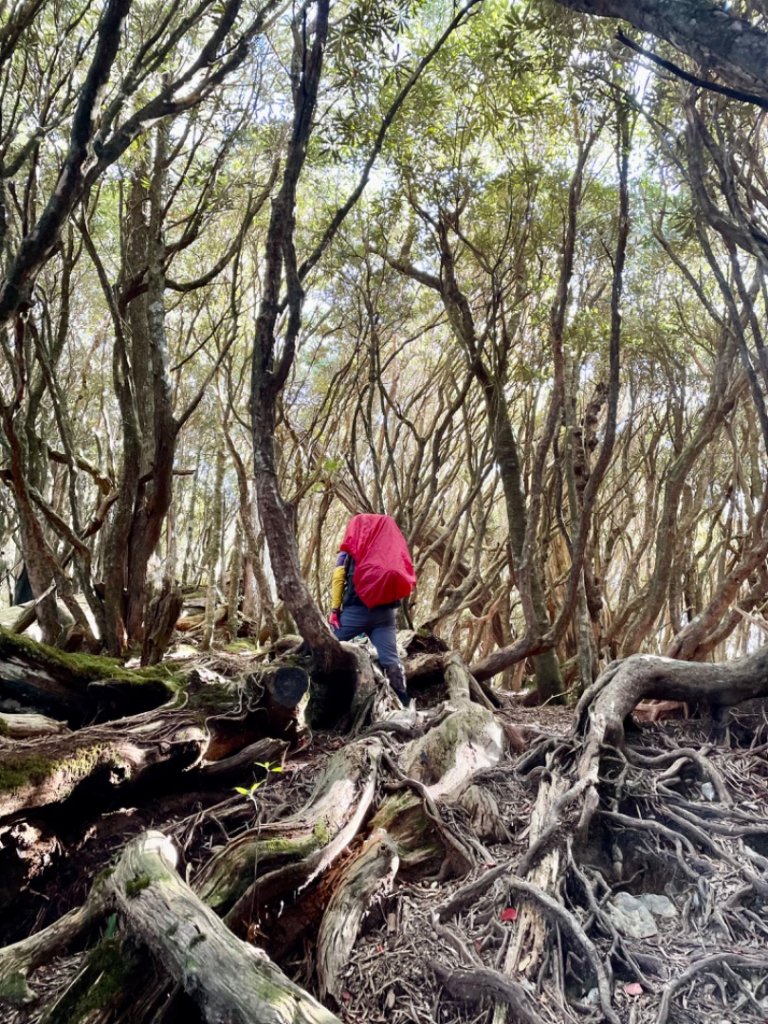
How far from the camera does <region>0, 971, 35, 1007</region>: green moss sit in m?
1.80

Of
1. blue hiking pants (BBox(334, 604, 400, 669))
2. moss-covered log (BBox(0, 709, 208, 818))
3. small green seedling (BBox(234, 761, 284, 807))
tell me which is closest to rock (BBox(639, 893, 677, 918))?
small green seedling (BBox(234, 761, 284, 807))

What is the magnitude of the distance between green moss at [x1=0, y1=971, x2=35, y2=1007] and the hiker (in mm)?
3246

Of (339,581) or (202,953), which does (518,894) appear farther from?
(339,581)

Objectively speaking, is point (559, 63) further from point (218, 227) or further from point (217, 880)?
point (218, 227)

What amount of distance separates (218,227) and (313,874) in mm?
9464

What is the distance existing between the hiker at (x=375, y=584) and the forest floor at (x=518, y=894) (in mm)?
1576

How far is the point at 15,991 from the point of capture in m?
1.81

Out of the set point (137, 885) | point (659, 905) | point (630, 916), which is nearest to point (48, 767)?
point (137, 885)

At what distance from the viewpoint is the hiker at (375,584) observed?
4.92 m

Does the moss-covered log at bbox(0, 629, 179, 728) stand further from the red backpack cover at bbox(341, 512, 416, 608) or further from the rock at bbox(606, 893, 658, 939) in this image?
the rock at bbox(606, 893, 658, 939)

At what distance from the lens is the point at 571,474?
6250mm

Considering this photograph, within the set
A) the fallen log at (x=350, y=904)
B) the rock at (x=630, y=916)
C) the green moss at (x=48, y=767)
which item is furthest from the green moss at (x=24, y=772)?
the rock at (x=630, y=916)

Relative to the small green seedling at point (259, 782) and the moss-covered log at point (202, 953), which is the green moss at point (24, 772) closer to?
the moss-covered log at point (202, 953)

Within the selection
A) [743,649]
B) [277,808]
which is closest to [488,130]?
[277,808]
